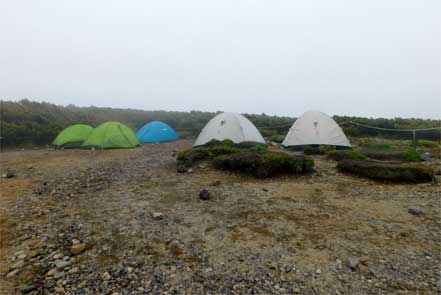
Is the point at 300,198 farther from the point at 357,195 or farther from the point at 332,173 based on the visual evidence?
the point at 332,173

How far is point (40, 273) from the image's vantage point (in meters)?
3.05

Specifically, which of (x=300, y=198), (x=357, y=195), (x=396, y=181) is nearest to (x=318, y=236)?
A: (x=300, y=198)

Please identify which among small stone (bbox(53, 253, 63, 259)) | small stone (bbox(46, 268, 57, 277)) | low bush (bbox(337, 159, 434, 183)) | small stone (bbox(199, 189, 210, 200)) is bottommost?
small stone (bbox(46, 268, 57, 277))

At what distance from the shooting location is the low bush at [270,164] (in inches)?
285

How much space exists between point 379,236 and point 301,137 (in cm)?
813

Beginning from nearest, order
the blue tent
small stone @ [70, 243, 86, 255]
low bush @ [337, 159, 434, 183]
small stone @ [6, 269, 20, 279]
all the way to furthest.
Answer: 1. small stone @ [6, 269, 20, 279]
2. small stone @ [70, 243, 86, 255]
3. low bush @ [337, 159, 434, 183]
4. the blue tent

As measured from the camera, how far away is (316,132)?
11398 millimetres

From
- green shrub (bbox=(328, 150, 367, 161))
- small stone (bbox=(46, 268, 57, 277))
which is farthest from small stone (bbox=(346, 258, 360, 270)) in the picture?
green shrub (bbox=(328, 150, 367, 161))

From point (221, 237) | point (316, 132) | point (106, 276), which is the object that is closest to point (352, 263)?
point (221, 237)

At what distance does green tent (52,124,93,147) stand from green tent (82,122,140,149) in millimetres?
798

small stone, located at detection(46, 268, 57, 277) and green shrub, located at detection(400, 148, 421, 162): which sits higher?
green shrub, located at detection(400, 148, 421, 162)

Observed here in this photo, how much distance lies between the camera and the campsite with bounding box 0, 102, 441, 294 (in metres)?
2.88

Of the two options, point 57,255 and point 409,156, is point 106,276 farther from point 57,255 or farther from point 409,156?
point 409,156

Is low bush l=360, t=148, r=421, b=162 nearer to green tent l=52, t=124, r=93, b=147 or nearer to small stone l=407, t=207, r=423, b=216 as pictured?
small stone l=407, t=207, r=423, b=216
